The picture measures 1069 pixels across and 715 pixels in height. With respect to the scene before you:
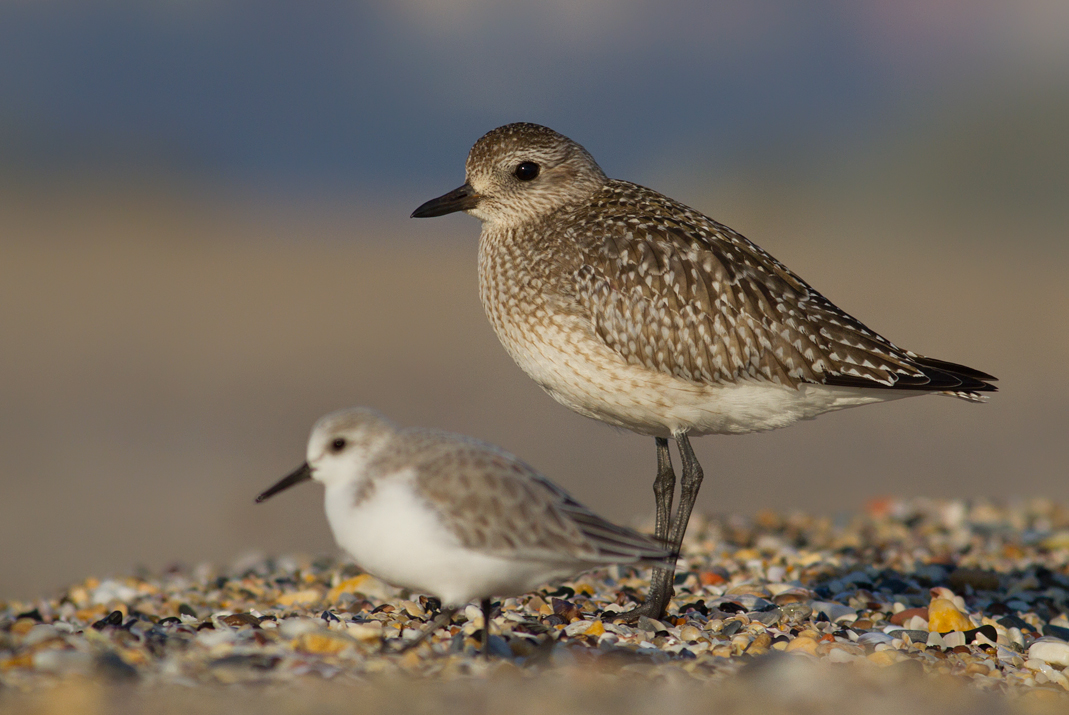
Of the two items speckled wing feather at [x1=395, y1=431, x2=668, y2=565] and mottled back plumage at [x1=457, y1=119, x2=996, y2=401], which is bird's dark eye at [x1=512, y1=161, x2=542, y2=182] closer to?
mottled back plumage at [x1=457, y1=119, x2=996, y2=401]

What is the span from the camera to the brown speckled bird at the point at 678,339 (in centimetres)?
693

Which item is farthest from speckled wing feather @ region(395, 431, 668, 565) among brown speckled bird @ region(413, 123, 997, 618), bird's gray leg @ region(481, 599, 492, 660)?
brown speckled bird @ region(413, 123, 997, 618)

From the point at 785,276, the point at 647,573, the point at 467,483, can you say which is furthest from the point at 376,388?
the point at 467,483

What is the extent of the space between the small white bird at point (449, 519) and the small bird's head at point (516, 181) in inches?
102

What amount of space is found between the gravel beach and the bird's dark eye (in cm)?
278

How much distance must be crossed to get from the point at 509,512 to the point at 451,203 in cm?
311

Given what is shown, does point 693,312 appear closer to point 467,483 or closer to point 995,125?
point 467,483

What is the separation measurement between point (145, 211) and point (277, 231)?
13.8 feet

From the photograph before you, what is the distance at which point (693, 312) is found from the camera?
23.1ft

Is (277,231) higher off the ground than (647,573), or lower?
higher

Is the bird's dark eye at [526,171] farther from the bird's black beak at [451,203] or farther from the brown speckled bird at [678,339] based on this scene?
the brown speckled bird at [678,339]

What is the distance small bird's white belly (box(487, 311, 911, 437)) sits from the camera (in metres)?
6.90

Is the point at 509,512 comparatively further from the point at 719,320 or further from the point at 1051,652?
the point at 1051,652

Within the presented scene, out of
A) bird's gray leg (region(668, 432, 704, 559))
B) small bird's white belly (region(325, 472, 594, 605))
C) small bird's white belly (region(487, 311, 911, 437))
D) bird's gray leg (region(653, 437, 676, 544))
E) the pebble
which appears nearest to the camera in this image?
small bird's white belly (region(325, 472, 594, 605))
